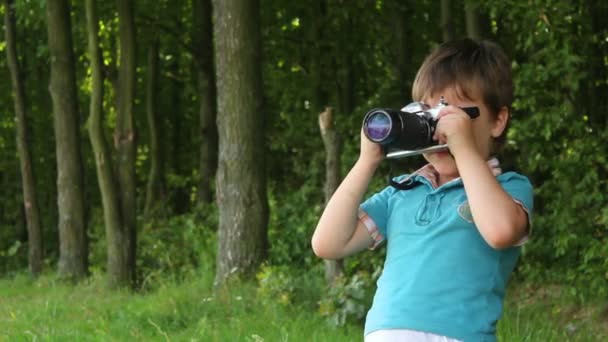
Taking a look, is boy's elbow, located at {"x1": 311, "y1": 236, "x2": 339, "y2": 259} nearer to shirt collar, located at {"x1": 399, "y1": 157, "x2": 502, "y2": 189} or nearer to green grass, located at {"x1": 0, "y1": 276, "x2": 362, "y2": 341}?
shirt collar, located at {"x1": 399, "y1": 157, "x2": 502, "y2": 189}

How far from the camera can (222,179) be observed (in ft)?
31.2

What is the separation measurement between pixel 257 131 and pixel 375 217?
260 inches

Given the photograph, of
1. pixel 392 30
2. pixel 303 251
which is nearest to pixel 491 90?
pixel 303 251

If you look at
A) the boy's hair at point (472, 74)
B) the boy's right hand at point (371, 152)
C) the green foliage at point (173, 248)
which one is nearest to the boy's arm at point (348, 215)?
the boy's right hand at point (371, 152)

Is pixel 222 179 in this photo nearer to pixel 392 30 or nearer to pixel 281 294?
pixel 281 294

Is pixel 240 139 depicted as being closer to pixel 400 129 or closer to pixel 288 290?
pixel 288 290

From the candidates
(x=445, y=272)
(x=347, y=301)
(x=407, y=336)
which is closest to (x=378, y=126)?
(x=445, y=272)

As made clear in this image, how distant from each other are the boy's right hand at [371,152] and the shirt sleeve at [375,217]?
0.47ft

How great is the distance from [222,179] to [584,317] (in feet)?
11.2

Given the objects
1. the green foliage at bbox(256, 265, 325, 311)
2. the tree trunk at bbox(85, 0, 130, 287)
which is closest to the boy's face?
the green foliage at bbox(256, 265, 325, 311)

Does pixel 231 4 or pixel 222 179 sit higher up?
pixel 231 4

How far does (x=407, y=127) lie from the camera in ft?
8.41

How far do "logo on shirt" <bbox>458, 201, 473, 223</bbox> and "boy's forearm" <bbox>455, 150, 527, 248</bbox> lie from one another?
0.09 metres

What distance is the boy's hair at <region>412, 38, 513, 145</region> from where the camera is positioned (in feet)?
8.84
